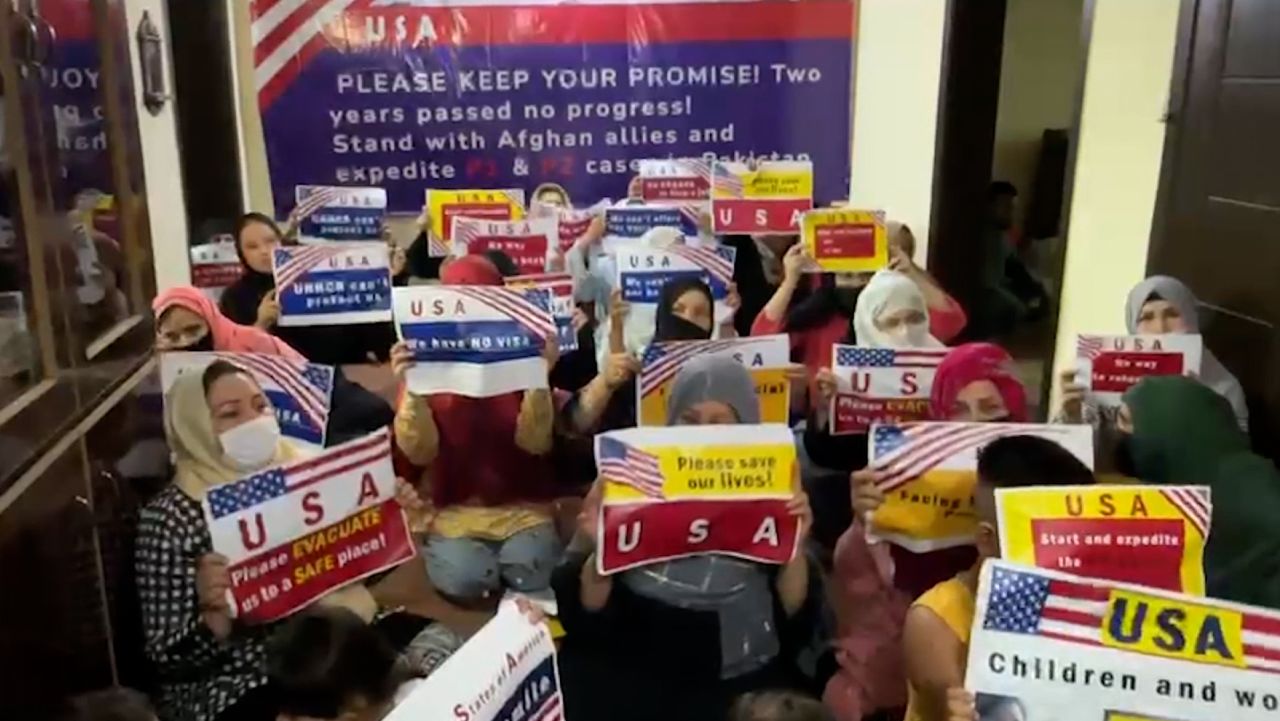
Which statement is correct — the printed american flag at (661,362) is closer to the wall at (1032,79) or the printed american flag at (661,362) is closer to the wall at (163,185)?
the wall at (163,185)

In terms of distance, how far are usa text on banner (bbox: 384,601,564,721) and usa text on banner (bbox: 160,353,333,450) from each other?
1141 mm

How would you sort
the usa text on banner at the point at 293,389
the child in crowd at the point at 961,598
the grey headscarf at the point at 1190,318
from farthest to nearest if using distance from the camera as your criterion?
the grey headscarf at the point at 1190,318
the usa text on banner at the point at 293,389
the child in crowd at the point at 961,598

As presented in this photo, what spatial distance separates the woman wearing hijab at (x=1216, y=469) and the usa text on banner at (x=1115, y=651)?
2.27ft

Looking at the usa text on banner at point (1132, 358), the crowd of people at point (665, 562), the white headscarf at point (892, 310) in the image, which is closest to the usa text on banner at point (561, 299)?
the crowd of people at point (665, 562)

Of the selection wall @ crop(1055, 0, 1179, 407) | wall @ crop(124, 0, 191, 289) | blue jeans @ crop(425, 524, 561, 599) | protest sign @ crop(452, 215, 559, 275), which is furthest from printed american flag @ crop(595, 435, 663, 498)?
protest sign @ crop(452, 215, 559, 275)

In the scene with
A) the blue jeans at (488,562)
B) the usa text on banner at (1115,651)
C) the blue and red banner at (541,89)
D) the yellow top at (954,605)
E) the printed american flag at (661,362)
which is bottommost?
the blue jeans at (488,562)

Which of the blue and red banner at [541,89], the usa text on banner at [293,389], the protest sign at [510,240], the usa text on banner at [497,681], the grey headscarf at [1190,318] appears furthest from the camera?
the blue and red banner at [541,89]

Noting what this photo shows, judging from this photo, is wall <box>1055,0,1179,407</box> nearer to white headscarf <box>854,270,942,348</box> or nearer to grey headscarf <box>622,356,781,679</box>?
white headscarf <box>854,270,942,348</box>

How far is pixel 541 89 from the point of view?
5.65 metres

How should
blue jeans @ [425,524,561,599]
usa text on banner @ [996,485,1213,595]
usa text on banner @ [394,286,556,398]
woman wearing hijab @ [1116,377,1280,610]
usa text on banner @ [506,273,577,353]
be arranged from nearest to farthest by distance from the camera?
usa text on banner @ [996,485,1213,595] → woman wearing hijab @ [1116,377,1280,610] → usa text on banner @ [394,286,556,398] → blue jeans @ [425,524,561,599] → usa text on banner @ [506,273,577,353]

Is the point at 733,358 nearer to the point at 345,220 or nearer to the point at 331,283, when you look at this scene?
the point at 331,283

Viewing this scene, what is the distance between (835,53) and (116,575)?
4.51 m

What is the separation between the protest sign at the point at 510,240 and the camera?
419 centimetres

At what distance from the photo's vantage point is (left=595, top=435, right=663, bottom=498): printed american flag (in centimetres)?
188
